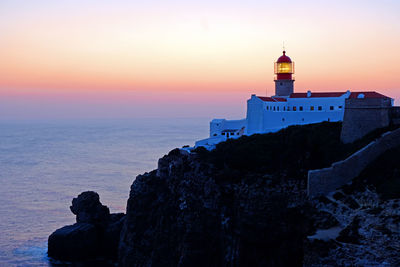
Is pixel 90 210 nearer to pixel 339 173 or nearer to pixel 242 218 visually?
pixel 242 218

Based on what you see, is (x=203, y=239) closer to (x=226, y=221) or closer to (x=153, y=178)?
(x=226, y=221)

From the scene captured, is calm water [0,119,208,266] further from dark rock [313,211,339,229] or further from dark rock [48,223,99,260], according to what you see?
dark rock [313,211,339,229]

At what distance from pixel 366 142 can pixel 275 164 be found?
6.17 m

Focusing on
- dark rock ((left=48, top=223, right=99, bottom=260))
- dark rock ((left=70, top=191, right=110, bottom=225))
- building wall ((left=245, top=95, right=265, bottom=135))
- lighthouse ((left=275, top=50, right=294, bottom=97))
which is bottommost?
dark rock ((left=48, top=223, right=99, bottom=260))

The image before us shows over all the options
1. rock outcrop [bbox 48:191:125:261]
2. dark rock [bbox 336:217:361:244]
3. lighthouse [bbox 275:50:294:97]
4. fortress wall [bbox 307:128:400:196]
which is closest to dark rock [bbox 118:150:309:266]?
fortress wall [bbox 307:128:400:196]

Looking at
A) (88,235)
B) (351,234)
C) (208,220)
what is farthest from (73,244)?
(351,234)

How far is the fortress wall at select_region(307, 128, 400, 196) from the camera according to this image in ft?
93.6

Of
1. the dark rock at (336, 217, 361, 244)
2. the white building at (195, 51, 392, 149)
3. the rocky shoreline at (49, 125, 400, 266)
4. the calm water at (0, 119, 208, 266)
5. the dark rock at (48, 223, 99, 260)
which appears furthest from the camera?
the white building at (195, 51, 392, 149)

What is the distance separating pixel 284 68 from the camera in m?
51.5

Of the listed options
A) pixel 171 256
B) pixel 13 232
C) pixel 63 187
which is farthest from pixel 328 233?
pixel 63 187

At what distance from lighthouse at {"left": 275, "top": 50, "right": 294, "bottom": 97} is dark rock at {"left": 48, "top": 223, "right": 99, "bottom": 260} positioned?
2388 centimetres

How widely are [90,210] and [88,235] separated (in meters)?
2.85

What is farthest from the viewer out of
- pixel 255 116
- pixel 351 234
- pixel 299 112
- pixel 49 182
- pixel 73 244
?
pixel 49 182

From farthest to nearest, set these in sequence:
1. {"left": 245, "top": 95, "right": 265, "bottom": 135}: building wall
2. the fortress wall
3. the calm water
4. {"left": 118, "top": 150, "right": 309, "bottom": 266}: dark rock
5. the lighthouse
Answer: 1. the lighthouse
2. {"left": 245, "top": 95, "right": 265, "bottom": 135}: building wall
3. the calm water
4. {"left": 118, "top": 150, "right": 309, "bottom": 266}: dark rock
5. the fortress wall
